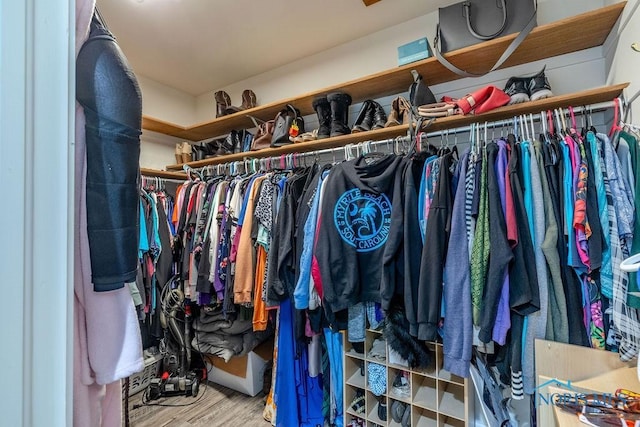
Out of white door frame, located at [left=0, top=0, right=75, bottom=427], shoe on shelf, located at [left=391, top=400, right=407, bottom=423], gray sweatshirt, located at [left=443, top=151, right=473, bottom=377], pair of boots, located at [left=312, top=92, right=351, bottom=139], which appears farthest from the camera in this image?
pair of boots, located at [left=312, top=92, right=351, bottom=139]

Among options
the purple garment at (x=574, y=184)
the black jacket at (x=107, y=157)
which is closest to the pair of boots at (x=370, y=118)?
the purple garment at (x=574, y=184)

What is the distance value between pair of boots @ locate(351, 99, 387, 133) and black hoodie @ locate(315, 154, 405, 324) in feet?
1.29

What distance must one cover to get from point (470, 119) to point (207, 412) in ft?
8.10

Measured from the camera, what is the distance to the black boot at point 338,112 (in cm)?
186

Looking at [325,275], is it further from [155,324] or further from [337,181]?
[155,324]

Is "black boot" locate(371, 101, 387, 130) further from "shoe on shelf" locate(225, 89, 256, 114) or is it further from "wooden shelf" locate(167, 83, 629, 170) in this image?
"shoe on shelf" locate(225, 89, 256, 114)

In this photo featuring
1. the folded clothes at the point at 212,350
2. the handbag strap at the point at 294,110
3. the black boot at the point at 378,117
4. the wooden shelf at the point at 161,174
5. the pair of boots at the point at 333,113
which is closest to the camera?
the black boot at the point at 378,117

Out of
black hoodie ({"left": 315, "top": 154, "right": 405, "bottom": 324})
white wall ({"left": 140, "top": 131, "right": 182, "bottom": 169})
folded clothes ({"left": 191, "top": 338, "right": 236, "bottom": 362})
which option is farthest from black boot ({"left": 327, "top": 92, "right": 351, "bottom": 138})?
white wall ({"left": 140, "top": 131, "right": 182, "bottom": 169})

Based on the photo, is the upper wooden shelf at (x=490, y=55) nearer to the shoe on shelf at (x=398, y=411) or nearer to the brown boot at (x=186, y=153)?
the brown boot at (x=186, y=153)

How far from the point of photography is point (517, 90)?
141 cm

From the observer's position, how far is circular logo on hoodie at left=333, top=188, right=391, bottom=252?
143 centimetres

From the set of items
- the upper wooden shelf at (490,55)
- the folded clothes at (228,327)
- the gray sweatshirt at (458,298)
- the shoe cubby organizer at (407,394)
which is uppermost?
the upper wooden shelf at (490,55)

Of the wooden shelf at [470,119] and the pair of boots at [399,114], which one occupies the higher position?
the pair of boots at [399,114]

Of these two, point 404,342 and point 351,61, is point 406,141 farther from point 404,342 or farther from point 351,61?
point 404,342
